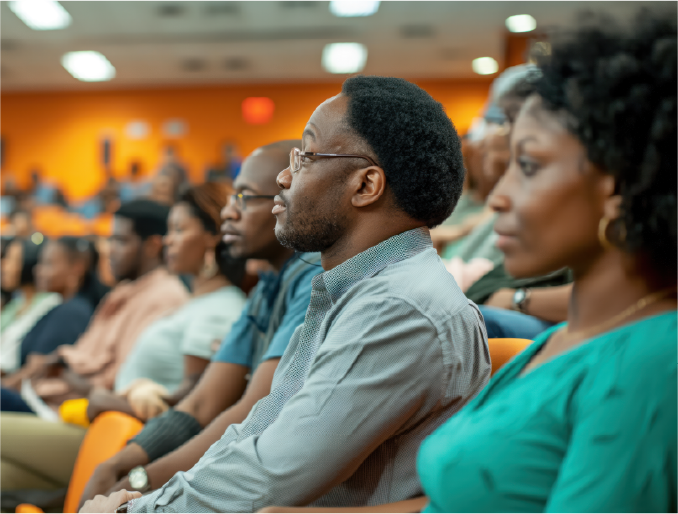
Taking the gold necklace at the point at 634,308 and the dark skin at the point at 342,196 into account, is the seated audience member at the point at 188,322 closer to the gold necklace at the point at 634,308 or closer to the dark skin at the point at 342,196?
the dark skin at the point at 342,196

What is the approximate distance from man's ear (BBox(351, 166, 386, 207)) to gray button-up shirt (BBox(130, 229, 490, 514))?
107 mm

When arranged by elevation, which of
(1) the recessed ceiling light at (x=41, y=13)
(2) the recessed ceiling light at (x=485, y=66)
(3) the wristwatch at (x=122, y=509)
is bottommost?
(3) the wristwatch at (x=122, y=509)

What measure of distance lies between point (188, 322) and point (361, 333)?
56.3 inches

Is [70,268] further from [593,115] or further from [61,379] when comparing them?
[593,115]

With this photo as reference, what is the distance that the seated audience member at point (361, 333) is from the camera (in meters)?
0.91

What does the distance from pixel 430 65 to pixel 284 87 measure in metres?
2.05

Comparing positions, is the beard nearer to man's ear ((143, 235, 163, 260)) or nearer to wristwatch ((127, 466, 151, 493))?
wristwatch ((127, 466, 151, 493))

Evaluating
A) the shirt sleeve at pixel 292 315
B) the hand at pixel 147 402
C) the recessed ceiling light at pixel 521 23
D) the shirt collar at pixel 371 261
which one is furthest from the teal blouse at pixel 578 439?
the recessed ceiling light at pixel 521 23

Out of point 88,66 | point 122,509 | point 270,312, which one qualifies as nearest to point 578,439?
point 122,509

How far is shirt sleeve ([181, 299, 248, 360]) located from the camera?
206 centimetres

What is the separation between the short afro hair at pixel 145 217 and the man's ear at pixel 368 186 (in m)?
2.23

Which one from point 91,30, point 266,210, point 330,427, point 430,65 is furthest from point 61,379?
point 430,65

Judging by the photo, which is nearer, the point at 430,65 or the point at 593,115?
the point at 593,115

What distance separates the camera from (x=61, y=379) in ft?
8.89
